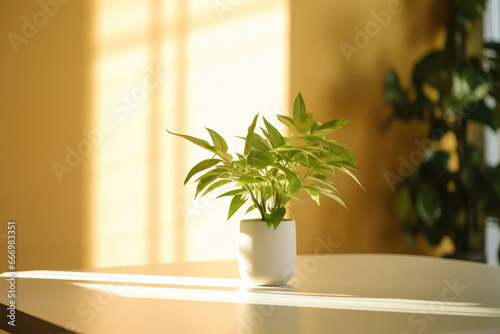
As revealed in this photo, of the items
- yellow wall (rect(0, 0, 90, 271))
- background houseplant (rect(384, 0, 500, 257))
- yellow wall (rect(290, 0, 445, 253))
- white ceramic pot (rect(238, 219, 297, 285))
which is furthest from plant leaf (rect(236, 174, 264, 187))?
background houseplant (rect(384, 0, 500, 257))

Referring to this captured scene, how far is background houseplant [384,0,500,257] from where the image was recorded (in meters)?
3.94

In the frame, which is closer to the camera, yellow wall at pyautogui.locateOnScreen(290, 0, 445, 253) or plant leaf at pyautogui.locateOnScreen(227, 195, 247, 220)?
plant leaf at pyautogui.locateOnScreen(227, 195, 247, 220)

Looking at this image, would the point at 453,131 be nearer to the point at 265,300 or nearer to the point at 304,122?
the point at 304,122

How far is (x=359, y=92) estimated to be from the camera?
4.25 m

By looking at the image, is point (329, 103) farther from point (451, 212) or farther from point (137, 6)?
point (137, 6)

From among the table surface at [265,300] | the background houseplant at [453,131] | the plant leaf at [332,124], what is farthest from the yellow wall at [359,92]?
the plant leaf at [332,124]

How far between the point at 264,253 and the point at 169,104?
2.04 meters

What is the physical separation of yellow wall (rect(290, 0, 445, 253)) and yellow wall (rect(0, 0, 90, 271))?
53.3 inches

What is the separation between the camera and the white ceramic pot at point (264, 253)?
5.53 ft

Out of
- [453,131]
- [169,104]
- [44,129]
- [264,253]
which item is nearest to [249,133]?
[264,253]

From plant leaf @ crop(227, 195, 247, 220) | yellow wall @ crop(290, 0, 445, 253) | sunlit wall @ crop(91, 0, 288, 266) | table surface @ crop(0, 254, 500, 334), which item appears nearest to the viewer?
table surface @ crop(0, 254, 500, 334)

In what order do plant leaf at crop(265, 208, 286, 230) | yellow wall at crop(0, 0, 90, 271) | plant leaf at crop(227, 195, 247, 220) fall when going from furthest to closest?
yellow wall at crop(0, 0, 90, 271) < plant leaf at crop(227, 195, 247, 220) < plant leaf at crop(265, 208, 286, 230)

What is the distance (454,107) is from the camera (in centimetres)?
402

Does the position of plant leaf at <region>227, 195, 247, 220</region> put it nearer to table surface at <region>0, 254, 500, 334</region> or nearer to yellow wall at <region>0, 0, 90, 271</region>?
table surface at <region>0, 254, 500, 334</region>
